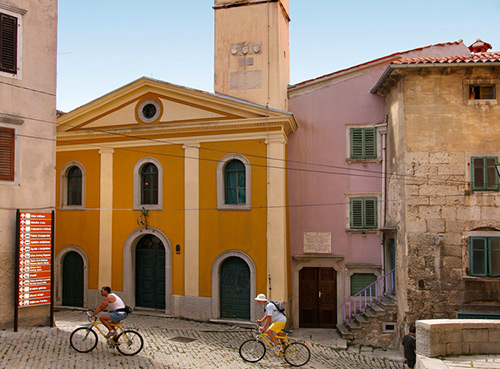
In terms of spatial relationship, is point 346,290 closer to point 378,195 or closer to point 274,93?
point 378,195

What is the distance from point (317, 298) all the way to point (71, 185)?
32.4ft

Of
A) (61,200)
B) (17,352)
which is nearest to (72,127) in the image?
(61,200)

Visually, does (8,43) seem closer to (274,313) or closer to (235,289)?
(274,313)

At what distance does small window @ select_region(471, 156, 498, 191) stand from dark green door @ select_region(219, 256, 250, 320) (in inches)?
295

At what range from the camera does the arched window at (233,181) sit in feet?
58.5

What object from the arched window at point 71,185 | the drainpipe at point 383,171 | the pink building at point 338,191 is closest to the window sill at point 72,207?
the arched window at point 71,185

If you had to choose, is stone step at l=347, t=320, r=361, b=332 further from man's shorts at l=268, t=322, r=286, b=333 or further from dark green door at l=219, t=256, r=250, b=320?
man's shorts at l=268, t=322, r=286, b=333

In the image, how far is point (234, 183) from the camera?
18.1 meters

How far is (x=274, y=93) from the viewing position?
18703 mm

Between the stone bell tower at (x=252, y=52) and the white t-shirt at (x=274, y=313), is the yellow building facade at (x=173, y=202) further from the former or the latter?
the white t-shirt at (x=274, y=313)

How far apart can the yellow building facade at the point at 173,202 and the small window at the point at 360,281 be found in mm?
2362

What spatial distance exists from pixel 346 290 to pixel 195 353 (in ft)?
21.3

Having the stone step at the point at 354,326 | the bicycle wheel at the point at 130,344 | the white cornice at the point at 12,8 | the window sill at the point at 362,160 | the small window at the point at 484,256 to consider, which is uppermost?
the white cornice at the point at 12,8

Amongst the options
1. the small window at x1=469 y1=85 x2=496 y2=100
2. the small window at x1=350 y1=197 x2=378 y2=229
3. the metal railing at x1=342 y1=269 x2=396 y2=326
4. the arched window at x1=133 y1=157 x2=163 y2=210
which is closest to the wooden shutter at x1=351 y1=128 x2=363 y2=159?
the small window at x1=350 y1=197 x2=378 y2=229
